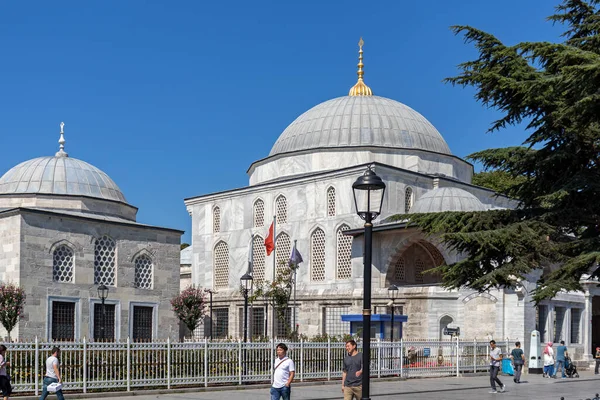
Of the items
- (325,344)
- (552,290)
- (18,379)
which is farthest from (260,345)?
(552,290)

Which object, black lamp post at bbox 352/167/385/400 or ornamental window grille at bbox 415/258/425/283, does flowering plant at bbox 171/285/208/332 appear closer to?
ornamental window grille at bbox 415/258/425/283

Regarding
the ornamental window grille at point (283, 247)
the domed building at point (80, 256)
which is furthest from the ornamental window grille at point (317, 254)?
the domed building at point (80, 256)

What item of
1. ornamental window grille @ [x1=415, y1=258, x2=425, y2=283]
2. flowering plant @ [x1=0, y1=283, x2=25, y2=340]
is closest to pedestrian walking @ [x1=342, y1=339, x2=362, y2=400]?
flowering plant @ [x1=0, y1=283, x2=25, y2=340]

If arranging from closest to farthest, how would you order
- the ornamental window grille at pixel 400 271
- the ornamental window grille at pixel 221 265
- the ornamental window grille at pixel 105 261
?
the ornamental window grille at pixel 105 261 → the ornamental window grille at pixel 400 271 → the ornamental window grille at pixel 221 265

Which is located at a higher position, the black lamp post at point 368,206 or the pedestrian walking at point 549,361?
the black lamp post at point 368,206

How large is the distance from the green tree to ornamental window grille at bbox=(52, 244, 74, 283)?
19146 millimetres

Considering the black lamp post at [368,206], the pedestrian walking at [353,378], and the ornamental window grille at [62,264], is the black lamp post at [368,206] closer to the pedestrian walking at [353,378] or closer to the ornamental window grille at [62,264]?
the pedestrian walking at [353,378]

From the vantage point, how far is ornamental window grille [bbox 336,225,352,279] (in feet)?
117

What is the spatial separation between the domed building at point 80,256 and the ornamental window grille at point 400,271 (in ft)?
30.3

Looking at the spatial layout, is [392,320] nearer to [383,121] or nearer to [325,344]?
[325,344]

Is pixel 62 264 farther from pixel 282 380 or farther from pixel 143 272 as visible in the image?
pixel 282 380

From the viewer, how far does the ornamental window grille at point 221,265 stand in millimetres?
42312

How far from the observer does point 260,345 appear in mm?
19547

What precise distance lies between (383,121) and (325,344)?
2181 centimetres
